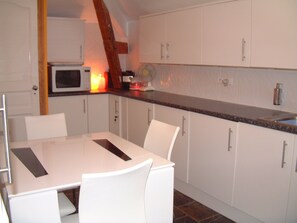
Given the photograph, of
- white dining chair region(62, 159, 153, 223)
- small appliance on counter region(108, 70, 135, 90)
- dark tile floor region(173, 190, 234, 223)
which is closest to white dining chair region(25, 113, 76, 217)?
dark tile floor region(173, 190, 234, 223)

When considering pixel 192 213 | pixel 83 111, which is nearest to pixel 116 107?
pixel 83 111

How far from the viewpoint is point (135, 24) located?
187 inches

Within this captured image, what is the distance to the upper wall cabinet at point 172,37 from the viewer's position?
3.30m

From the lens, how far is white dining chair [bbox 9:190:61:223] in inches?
58.7

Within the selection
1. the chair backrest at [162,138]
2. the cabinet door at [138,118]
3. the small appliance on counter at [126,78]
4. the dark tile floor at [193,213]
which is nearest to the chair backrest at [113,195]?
the chair backrest at [162,138]

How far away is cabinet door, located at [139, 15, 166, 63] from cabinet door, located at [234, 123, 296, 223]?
5.33 ft

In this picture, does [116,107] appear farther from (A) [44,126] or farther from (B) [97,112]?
(A) [44,126]

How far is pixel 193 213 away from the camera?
2.91 m

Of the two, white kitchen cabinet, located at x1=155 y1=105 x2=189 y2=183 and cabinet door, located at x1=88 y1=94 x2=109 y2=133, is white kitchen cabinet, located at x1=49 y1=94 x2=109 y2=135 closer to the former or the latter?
cabinet door, located at x1=88 y1=94 x2=109 y2=133

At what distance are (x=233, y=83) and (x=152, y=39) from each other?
3.93 ft

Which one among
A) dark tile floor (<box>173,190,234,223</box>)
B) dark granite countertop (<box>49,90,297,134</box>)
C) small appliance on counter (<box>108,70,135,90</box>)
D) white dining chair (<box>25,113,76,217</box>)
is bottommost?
dark tile floor (<box>173,190,234,223</box>)

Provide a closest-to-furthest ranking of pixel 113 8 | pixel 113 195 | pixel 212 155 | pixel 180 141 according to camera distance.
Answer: pixel 113 195 < pixel 212 155 < pixel 180 141 < pixel 113 8

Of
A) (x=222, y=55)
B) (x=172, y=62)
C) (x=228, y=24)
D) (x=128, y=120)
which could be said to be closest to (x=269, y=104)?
(x=222, y=55)

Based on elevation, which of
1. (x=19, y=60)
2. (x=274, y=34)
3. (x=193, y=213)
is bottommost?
(x=193, y=213)
